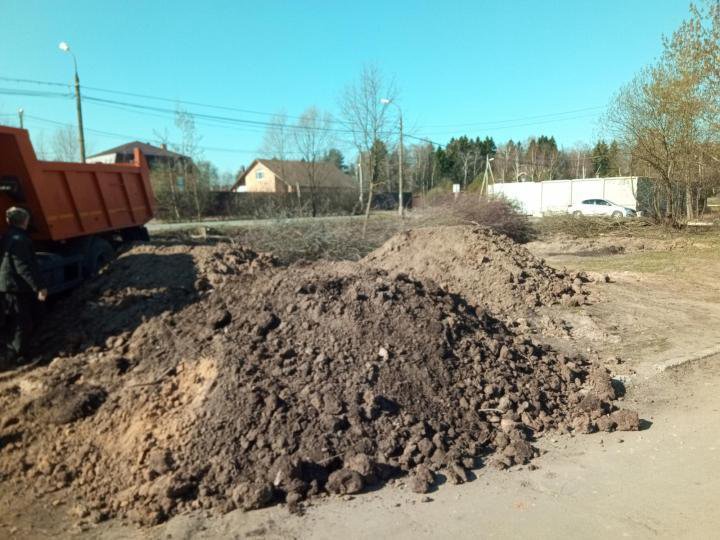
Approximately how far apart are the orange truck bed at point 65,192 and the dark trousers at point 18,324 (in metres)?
1.57

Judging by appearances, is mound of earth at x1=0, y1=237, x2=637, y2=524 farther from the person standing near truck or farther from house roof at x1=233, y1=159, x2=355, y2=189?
house roof at x1=233, y1=159, x2=355, y2=189

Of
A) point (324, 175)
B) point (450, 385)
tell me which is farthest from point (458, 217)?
point (324, 175)

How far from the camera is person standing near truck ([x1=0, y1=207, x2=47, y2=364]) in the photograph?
19.2ft

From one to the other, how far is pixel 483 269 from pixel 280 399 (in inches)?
245

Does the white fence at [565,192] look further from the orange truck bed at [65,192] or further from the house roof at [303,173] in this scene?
the orange truck bed at [65,192]

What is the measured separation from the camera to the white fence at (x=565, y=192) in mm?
34625

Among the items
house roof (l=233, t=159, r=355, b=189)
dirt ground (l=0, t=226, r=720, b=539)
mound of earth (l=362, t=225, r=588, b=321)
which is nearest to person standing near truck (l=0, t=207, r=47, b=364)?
dirt ground (l=0, t=226, r=720, b=539)

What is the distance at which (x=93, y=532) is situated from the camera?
10.9ft

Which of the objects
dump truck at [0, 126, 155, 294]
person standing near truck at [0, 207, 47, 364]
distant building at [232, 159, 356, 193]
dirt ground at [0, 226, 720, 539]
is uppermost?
distant building at [232, 159, 356, 193]

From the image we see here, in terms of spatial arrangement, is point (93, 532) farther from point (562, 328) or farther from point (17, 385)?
point (562, 328)

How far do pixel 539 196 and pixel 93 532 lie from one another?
1603 inches

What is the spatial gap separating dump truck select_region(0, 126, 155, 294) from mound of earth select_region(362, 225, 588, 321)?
16.4ft

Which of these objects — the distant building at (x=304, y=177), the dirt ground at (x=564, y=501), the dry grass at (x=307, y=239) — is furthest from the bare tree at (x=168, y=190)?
the dirt ground at (x=564, y=501)

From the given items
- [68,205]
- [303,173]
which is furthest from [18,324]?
[303,173]
